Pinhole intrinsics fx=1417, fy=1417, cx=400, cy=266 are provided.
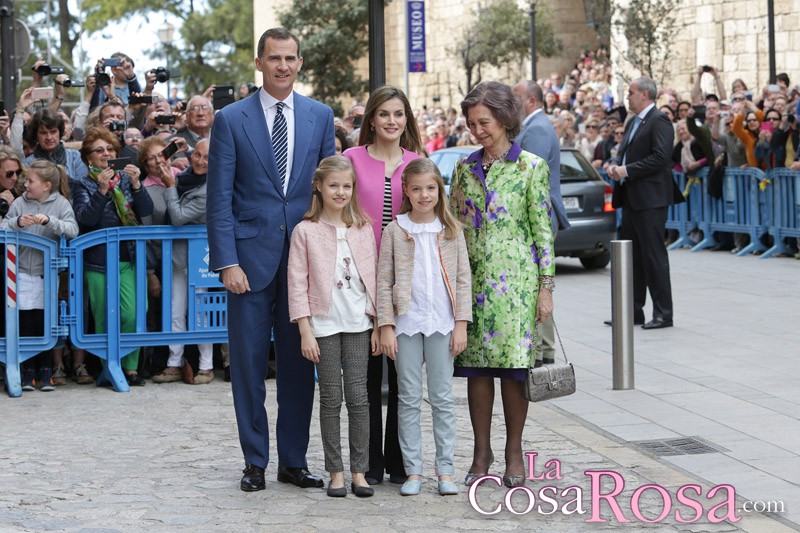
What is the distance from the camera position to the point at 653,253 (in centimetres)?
1162

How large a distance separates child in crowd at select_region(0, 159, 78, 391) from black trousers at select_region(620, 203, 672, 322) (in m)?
4.70

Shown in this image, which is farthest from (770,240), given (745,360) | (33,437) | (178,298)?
(33,437)

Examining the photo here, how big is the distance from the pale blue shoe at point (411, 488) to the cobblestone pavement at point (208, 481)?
4 centimetres

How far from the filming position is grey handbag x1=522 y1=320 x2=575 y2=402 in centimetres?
629

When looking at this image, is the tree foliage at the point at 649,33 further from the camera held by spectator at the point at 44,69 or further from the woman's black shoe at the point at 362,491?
the woman's black shoe at the point at 362,491

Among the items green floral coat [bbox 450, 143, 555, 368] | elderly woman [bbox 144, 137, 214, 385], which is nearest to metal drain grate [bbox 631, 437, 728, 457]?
green floral coat [bbox 450, 143, 555, 368]

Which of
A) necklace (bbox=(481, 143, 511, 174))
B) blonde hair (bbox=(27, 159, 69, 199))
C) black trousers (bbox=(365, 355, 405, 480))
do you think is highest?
blonde hair (bbox=(27, 159, 69, 199))

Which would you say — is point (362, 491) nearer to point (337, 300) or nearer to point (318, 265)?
point (337, 300)

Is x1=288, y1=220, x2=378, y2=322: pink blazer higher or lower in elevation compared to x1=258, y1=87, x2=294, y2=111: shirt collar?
lower

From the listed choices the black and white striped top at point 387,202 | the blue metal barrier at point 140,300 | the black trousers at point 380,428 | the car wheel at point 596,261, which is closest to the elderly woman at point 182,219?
the blue metal barrier at point 140,300

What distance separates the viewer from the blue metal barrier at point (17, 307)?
9.34 metres

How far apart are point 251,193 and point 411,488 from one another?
1.52 meters

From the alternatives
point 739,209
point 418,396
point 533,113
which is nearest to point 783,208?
point 739,209

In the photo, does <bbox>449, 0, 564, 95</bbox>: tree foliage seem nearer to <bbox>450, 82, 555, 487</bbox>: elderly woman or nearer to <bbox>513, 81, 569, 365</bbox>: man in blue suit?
<bbox>513, 81, 569, 365</bbox>: man in blue suit
